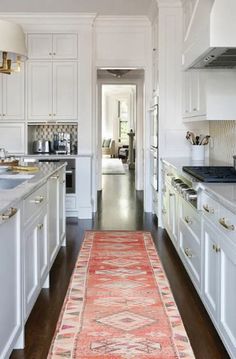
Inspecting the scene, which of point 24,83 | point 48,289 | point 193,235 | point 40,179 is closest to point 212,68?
point 193,235

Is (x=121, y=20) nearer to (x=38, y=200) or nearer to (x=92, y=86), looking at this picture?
(x=92, y=86)

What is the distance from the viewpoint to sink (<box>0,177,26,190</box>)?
309 centimetres

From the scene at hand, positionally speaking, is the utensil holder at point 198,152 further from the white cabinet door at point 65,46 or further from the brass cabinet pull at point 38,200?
the brass cabinet pull at point 38,200

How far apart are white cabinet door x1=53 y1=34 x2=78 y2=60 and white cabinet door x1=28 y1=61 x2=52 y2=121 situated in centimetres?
20

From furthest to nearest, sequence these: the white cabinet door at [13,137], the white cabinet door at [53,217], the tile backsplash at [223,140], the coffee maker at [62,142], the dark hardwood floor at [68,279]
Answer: the coffee maker at [62,142]
the white cabinet door at [13,137]
the tile backsplash at [223,140]
the white cabinet door at [53,217]
the dark hardwood floor at [68,279]

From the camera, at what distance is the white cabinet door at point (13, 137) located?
6.68 metres

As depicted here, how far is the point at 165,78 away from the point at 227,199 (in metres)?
3.78

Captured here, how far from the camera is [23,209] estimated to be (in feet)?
8.18

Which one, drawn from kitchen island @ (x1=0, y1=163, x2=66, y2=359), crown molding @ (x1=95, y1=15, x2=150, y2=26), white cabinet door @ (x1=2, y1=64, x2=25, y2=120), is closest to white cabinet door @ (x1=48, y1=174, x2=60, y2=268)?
kitchen island @ (x1=0, y1=163, x2=66, y2=359)

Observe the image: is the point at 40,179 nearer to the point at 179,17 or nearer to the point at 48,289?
the point at 48,289

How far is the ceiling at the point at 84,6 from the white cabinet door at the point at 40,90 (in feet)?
2.50

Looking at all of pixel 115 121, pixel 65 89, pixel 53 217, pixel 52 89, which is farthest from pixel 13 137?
pixel 115 121

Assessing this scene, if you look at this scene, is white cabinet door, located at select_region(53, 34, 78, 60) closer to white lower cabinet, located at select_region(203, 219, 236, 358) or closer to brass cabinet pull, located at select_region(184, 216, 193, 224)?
brass cabinet pull, located at select_region(184, 216, 193, 224)

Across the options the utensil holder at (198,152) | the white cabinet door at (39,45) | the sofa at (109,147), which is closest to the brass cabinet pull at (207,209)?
the utensil holder at (198,152)
